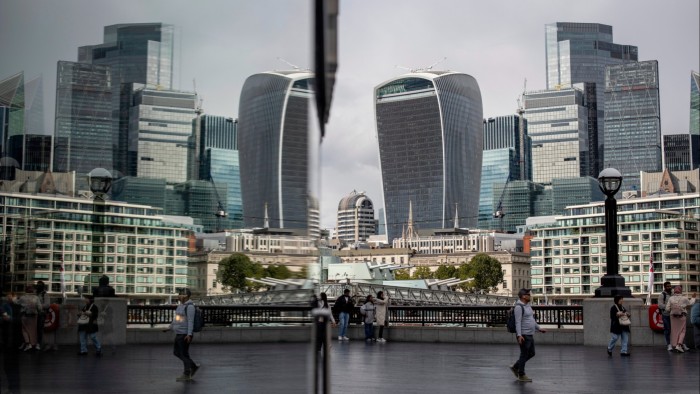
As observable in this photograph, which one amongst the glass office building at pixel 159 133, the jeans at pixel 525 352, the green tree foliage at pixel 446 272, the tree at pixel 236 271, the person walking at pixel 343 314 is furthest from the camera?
the green tree foliage at pixel 446 272

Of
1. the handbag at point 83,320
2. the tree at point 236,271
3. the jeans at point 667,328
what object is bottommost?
the jeans at point 667,328

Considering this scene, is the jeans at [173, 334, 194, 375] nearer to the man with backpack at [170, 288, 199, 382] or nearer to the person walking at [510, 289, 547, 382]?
the man with backpack at [170, 288, 199, 382]

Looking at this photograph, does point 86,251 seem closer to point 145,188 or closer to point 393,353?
point 145,188

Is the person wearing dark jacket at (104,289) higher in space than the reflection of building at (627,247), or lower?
lower

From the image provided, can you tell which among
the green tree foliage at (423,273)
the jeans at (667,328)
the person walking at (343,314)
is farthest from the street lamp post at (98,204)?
the green tree foliage at (423,273)

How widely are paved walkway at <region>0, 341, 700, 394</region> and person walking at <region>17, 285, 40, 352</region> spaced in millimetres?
96

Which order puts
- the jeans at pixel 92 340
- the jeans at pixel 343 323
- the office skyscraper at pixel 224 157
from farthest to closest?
the jeans at pixel 343 323 < the jeans at pixel 92 340 < the office skyscraper at pixel 224 157

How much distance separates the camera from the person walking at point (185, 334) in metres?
3.39

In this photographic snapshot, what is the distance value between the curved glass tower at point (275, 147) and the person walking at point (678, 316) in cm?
1907

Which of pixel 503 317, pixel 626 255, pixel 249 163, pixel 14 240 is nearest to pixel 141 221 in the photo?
pixel 14 240

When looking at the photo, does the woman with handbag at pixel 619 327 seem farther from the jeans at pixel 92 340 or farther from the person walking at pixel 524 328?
the jeans at pixel 92 340

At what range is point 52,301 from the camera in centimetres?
426

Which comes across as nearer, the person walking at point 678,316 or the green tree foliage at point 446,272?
the person walking at point 678,316

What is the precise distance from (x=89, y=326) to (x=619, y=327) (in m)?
17.2
